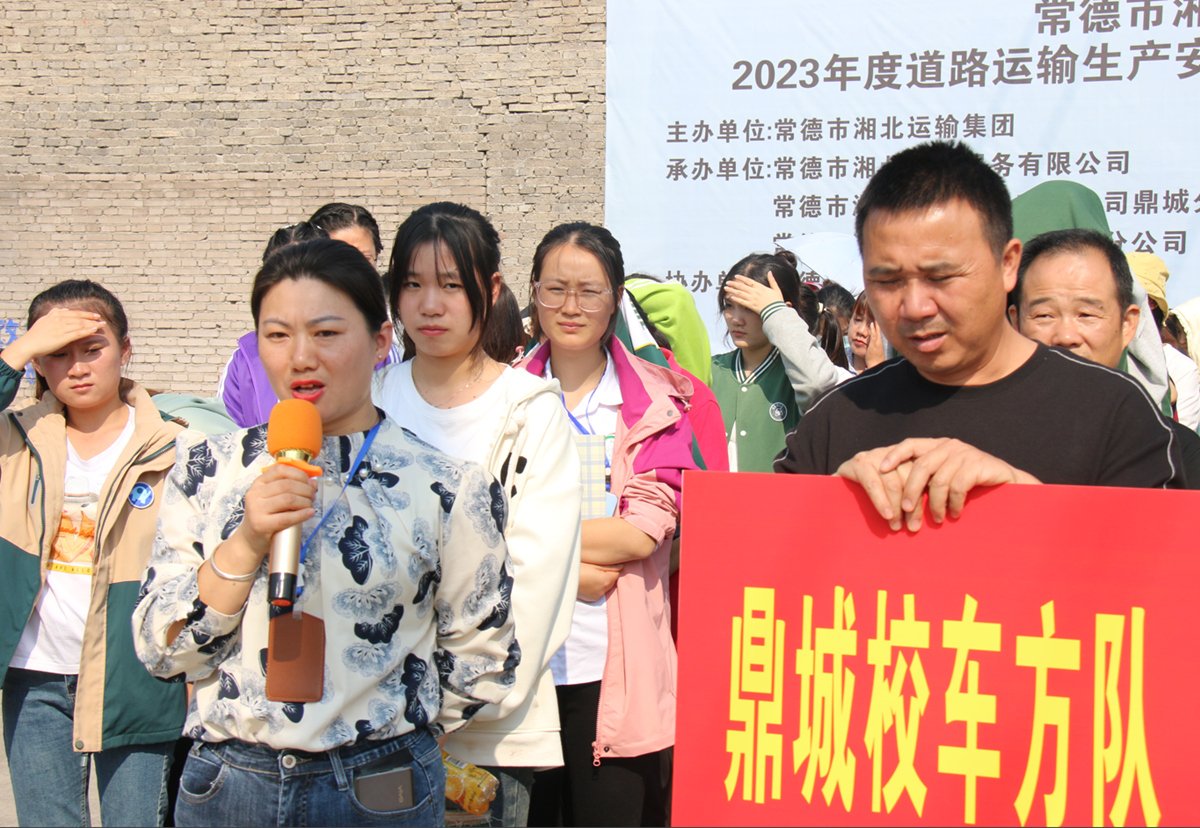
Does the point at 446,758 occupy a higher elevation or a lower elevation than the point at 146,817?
higher

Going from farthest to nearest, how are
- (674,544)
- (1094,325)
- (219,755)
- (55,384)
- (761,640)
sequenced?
(674,544) < (55,384) < (1094,325) < (219,755) < (761,640)

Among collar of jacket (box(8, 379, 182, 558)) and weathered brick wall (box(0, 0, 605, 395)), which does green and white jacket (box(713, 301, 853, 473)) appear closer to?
collar of jacket (box(8, 379, 182, 558))

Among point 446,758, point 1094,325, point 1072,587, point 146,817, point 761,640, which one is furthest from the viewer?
point 146,817

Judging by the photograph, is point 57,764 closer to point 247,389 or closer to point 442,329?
point 247,389

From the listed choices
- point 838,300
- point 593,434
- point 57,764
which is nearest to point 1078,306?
point 593,434

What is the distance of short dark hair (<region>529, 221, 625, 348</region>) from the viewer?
2.58 metres

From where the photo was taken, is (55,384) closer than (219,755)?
No

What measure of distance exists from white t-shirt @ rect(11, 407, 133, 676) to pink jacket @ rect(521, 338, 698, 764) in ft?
4.39

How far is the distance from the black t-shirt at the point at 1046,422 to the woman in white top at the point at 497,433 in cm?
69

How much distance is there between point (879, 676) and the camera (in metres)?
1.25

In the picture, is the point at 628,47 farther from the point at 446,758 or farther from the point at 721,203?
the point at 446,758

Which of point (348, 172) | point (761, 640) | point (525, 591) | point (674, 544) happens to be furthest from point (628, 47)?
point (761, 640)

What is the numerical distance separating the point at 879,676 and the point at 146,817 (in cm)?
194

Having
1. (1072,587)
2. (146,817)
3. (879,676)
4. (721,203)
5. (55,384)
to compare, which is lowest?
(146,817)
